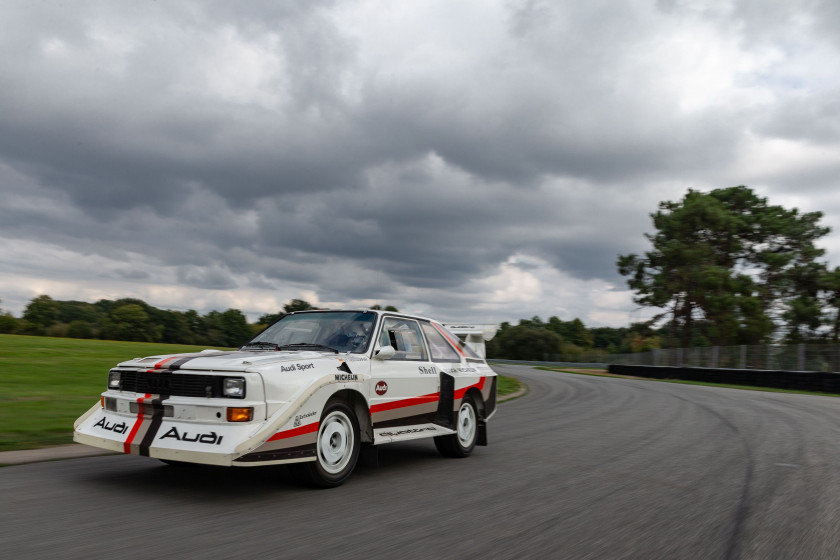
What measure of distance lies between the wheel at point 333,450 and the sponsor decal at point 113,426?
54.5 inches

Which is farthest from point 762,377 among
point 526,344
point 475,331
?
point 526,344

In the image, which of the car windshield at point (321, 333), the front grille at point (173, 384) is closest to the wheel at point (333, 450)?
the car windshield at point (321, 333)

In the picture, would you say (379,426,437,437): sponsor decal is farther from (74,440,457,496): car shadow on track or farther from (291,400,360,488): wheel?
(291,400,360,488): wheel

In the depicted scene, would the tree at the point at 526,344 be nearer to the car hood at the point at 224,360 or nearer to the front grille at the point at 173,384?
the car hood at the point at 224,360

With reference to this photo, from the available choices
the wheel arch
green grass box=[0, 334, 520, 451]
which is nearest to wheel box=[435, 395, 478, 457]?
the wheel arch

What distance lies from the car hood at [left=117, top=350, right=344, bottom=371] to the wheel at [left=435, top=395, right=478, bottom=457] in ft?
7.20

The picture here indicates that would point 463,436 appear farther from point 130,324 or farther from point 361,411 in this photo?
point 130,324

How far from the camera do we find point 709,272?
50.0m

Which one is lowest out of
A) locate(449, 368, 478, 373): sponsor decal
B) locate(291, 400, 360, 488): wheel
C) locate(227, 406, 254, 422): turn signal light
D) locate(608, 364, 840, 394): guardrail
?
locate(608, 364, 840, 394): guardrail

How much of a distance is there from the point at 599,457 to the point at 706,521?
9.68 feet

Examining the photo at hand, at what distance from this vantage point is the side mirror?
→ 641 centimetres

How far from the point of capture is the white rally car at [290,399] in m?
4.98

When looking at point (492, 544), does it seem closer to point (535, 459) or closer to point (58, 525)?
point (58, 525)

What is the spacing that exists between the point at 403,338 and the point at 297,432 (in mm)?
2286
